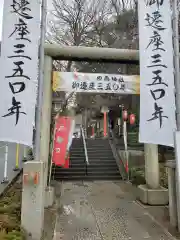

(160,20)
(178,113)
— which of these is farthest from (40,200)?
(160,20)

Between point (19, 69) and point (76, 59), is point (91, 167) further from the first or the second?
point (19, 69)

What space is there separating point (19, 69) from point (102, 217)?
4173 mm

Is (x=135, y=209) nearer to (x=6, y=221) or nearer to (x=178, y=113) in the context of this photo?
(x=178, y=113)

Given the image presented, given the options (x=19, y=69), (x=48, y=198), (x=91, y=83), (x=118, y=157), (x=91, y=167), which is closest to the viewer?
(x=19, y=69)

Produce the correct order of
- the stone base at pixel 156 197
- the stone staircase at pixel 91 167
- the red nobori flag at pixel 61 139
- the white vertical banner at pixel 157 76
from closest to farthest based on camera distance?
the white vertical banner at pixel 157 76, the stone base at pixel 156 197, the red nobori flag at pixel 61 139, the stone staircase at pixel 91 167

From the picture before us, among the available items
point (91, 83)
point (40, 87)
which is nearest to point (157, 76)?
point (91, 83)

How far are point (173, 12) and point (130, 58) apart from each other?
64.7 inches

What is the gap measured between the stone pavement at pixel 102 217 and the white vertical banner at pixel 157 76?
2.02m

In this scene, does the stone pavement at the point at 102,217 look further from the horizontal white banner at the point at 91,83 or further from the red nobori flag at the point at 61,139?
the horizontal white banner at the point at 91,83

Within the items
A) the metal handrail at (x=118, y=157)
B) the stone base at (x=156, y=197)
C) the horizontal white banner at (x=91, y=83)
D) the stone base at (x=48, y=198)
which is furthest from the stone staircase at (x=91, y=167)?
the horizontal white banner at (x=91, y=83)

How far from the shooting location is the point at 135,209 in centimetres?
629

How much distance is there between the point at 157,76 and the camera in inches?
209

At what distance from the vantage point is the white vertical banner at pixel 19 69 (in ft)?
14.4

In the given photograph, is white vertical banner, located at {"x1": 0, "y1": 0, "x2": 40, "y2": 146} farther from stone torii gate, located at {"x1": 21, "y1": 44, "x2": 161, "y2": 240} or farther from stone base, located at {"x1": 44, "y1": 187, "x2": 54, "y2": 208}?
stone base, located at {"x1": 44, "y1": 187, "x2": 54, "y2": 208}
